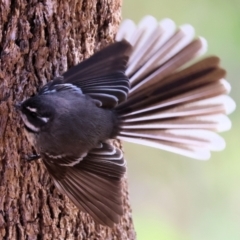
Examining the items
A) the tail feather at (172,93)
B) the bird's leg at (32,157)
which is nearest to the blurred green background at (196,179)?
the tail feather at (172,93)

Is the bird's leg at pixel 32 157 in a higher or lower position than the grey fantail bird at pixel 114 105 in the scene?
lower

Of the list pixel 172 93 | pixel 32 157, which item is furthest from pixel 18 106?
pixel 172 93

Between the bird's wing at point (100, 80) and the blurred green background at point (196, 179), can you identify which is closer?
the bird's wing at point (100, 80)

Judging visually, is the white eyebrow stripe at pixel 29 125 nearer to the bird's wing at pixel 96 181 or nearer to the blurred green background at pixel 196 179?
the bird's wing at pixel 96 181

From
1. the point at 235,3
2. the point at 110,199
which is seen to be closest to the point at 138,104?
the point at 110,199

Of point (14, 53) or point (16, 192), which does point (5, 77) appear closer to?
point (14, 53)

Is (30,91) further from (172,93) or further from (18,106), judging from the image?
(172,93)

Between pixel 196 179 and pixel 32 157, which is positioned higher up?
pixel 196 179

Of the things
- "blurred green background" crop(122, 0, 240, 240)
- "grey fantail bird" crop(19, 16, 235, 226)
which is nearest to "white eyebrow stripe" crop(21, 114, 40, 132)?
"grey fantail bird" crop(19, 16, 235, 226)
